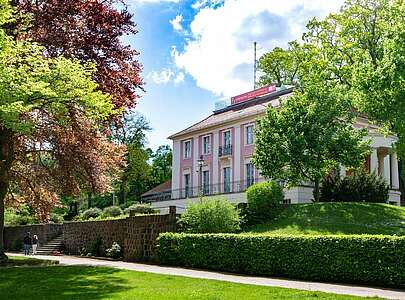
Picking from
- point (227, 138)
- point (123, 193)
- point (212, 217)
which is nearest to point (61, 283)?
point (212, 217)

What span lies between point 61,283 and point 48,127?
661cm

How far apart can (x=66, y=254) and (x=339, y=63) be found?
23.5 metres

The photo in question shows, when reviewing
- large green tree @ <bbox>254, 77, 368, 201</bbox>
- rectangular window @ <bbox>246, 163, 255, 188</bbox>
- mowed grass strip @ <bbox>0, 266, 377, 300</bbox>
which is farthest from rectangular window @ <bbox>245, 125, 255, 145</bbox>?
mowed grass strip @ <bbox>0, 266, 377, 300</bbox>

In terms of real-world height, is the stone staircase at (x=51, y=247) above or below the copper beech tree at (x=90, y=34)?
below

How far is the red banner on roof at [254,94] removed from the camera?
45.6 metres

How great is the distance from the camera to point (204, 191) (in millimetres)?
46281

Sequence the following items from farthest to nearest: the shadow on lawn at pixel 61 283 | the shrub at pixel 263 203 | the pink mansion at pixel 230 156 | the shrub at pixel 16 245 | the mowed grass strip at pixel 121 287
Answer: the shrub at pixel 16 245 → the pink mansion at pixel 230 156 → the shrub at pixel 263 203 → the shadow on lawn at pixel 61 283 → the mowed grass strip at pixel 121 287

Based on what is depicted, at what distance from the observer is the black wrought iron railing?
4250 centimetres

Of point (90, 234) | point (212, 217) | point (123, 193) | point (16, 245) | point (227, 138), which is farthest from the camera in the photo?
point (123, 193)

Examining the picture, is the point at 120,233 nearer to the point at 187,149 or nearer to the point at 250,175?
the point at 250,175

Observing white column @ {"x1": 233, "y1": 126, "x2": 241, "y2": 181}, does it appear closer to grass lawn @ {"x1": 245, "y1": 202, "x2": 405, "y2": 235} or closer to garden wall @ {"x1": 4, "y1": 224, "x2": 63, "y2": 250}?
garden wall @ {"x1": 4, "y1": 224, "x2": 63, "y2": 250}

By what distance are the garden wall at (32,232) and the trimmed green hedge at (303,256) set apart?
19.0 m

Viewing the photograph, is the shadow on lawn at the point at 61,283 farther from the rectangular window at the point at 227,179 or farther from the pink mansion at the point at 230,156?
the rectangular window at the point at 227,179

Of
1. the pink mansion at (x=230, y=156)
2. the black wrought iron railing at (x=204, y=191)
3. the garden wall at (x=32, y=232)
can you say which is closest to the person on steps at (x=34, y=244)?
the garden wall at (x=32, y=232)
